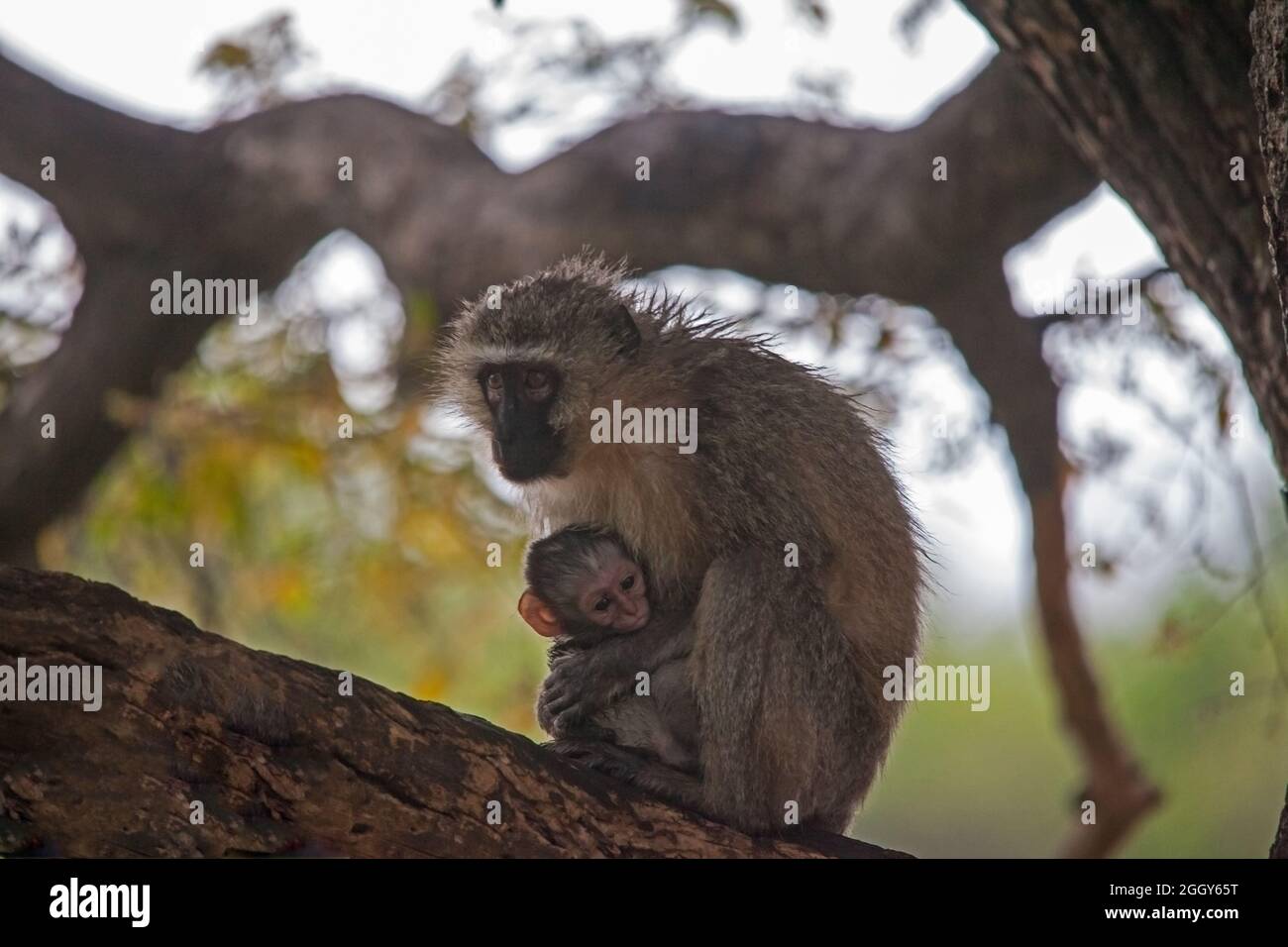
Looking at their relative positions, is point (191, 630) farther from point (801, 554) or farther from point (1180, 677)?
point (1180, 677)

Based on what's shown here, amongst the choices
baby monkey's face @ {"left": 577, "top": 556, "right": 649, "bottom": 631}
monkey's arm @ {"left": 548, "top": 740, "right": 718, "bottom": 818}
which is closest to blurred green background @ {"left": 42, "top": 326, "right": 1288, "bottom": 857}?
baby monkey's face @ {"left": 577, "top": 556, "right": 649, "bottom": 631}

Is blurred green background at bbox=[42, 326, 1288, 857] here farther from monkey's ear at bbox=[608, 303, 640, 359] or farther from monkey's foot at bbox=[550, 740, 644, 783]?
monkey's foot at bbox=[550, 740, 644, 783]

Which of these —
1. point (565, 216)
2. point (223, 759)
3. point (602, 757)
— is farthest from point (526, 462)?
point (565, 216)

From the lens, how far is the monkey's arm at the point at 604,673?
5.18 meters

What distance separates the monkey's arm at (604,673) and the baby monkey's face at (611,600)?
0.43 feet

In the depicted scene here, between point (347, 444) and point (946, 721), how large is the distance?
358 inches

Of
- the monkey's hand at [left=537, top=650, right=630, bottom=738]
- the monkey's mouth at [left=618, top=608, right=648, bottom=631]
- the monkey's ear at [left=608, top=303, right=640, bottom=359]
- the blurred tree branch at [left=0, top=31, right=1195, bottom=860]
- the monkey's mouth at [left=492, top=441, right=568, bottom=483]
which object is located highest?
the blurred tree branch at [left=0, top=31, right=1195, bottom=860]

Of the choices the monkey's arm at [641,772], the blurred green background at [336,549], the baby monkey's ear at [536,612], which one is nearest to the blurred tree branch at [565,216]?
the blurred green background at [336,549]

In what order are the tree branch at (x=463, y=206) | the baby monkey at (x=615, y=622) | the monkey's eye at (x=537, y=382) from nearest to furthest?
the baby monkey at (x=615, y=622) → the monkey's eye at (x=537, y=382) → the tree branch at (x=463, y=206)

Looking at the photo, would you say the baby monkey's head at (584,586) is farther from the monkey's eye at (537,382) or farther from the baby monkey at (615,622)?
the monkey's eye at (537,382)

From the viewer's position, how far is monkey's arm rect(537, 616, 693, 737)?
518 centimetres

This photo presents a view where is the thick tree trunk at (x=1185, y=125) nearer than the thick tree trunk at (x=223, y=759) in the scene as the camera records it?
No

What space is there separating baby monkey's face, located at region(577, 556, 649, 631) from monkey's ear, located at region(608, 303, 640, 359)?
90cm
